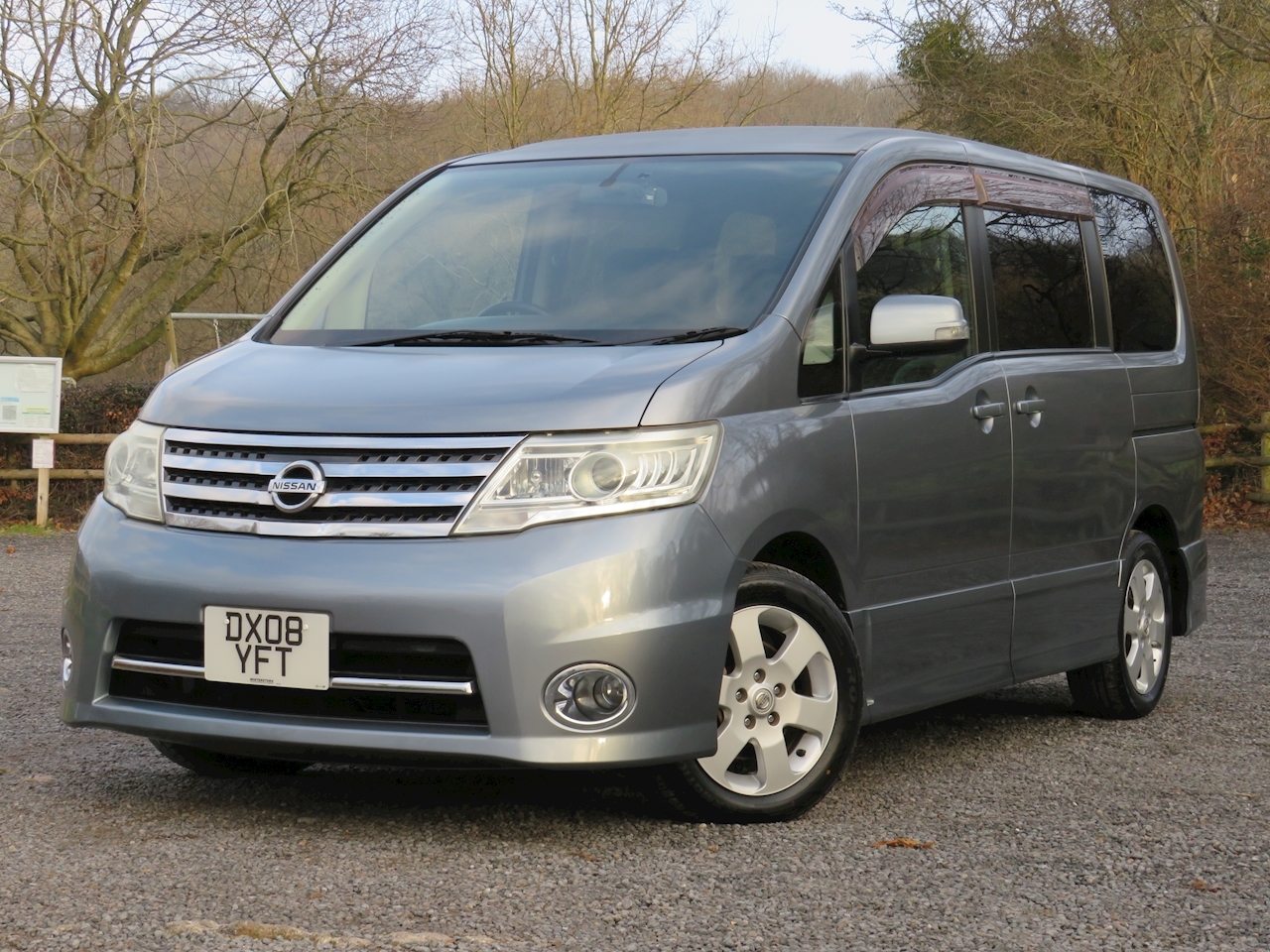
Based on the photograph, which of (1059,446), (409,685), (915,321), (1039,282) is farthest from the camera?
(1039,282)

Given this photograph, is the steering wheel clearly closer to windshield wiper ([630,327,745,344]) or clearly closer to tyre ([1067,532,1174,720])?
windshield wiper ([630,327,745,344])

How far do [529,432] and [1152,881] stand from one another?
1.82 m

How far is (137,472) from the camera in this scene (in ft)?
14.4

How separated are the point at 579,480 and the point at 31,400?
43.4ft

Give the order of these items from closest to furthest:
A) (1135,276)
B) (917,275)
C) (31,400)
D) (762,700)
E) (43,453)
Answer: (762,700) < (917,275) < (1135,276) < (43,453) < (31,400)

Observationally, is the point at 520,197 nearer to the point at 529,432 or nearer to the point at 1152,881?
the point at 529,432

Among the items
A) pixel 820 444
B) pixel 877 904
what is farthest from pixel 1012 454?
pixel 877 904

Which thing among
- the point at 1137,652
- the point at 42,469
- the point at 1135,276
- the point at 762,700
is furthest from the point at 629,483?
the point at 42,469

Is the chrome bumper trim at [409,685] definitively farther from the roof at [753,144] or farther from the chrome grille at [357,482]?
the roof at [753,144]

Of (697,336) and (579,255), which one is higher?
(579,255)

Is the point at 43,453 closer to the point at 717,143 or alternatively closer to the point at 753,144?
the point at 717,143

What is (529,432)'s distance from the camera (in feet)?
12.9

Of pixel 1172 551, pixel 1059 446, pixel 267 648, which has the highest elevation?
pixel 1059 446

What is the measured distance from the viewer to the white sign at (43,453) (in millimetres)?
15438
